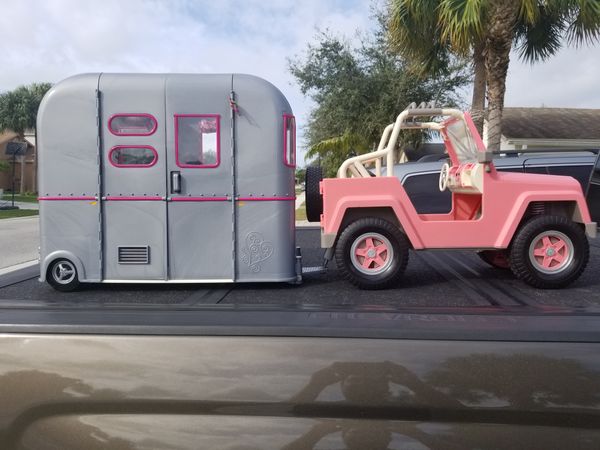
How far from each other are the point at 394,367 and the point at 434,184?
8790 millimetres

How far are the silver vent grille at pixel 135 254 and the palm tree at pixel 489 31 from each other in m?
10.0

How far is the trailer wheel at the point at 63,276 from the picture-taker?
8.25ft

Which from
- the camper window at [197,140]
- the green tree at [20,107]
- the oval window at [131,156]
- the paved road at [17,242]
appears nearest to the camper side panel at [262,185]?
the camper window at [197,140]

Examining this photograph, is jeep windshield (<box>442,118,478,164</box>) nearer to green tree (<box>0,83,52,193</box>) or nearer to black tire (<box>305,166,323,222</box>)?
black tire (<box>305,166,323,222</box>)

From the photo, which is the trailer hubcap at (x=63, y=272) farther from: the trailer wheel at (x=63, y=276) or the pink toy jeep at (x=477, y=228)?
the pink toy jeep at (x=477, y=228)

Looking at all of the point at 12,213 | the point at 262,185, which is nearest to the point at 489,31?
the point at 262,185

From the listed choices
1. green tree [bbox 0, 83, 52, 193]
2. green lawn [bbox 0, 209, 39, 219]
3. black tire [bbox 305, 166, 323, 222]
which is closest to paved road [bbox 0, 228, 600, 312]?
black tire [bbox 305, 166, 323, 222]

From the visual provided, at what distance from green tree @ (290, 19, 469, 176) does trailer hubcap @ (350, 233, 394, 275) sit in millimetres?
15476

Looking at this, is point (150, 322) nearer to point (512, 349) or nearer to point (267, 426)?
point (267, 426)

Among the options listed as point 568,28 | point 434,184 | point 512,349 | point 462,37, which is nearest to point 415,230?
point 512,349

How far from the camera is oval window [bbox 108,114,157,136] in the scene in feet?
8.06

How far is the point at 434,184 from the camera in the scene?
Answer: 1006 centimetres

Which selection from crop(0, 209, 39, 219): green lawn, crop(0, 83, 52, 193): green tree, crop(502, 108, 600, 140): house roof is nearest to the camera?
crop(502, 108, 600, 140): house roof

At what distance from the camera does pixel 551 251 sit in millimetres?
2652
